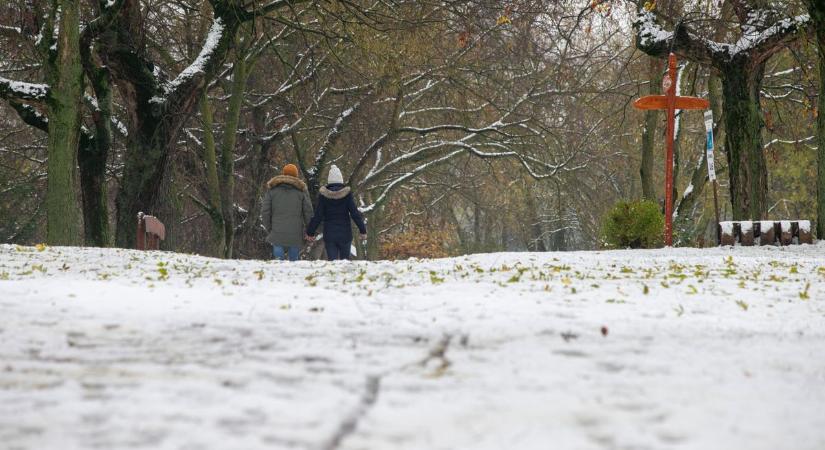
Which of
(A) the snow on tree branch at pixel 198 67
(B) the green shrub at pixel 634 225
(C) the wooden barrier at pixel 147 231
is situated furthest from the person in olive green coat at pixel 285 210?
(B) the green shrub at pixel 634 225

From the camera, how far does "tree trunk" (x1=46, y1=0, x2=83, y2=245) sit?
13922 millimetres

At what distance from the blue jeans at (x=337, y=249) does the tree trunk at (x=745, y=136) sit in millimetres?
7315

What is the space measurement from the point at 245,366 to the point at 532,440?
5.45 feet

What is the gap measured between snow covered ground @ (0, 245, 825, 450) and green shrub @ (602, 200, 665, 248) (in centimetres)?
768

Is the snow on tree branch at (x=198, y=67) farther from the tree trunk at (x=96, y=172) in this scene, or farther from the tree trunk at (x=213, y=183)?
the tree trunk at (x=213, y=183)

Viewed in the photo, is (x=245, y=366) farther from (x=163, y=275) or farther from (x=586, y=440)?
(x=163, y=275)

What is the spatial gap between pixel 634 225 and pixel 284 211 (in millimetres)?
5935

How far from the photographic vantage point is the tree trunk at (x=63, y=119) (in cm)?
1392

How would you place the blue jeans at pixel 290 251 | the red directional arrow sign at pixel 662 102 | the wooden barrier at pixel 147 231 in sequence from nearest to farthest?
the blue jeans at pixel 290 251, the wooden barrier at pixel 147 231, the red directional arrow sign at pixel 662 102

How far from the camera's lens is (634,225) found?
1620 centimetres

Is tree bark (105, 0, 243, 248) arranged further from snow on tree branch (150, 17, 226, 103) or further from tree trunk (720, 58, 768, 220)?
tree trunk (720, 58, 768, 220)

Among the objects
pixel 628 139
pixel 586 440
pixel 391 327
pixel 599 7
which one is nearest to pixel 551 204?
pixel 628 139

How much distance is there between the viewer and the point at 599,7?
18562mm

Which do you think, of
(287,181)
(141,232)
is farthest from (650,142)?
(141,232)
